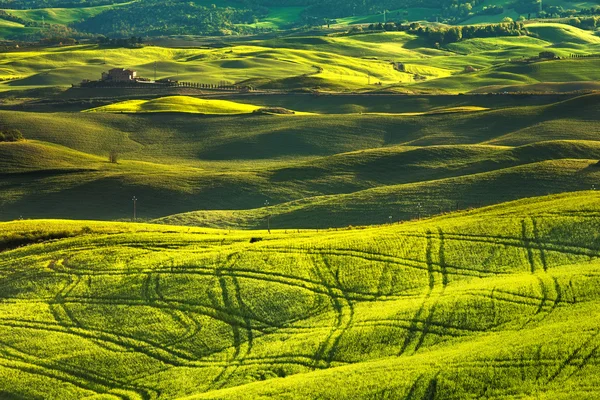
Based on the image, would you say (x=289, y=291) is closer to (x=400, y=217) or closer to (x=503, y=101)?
(x=400, y=217)

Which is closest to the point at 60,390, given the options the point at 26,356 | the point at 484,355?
the point at 26,356

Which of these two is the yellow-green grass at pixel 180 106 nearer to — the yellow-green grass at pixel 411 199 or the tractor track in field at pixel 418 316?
the yellow-green grass at pixel 411 199

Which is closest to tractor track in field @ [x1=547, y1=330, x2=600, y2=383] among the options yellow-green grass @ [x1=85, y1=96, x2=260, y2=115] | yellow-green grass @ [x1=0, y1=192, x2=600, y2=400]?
yellow-green grass @ [x1=0, y1=192, x2=600, y2=400]

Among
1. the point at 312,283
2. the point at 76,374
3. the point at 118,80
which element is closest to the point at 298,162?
the point at 312,283

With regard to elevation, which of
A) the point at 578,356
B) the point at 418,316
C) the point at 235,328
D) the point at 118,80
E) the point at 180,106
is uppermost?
the point at 578,356

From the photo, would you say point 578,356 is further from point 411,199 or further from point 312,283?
point 411,199

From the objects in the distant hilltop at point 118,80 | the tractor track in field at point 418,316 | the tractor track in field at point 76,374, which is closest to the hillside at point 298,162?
the distant hilltop at point 118,80

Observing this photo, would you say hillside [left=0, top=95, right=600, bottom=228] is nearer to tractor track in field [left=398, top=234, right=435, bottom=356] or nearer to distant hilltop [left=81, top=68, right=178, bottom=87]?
distant hilltop [left=81, top=68, right=178, bottom=87]
